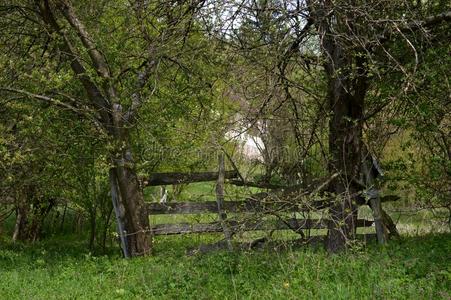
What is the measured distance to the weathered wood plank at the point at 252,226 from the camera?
271 inches

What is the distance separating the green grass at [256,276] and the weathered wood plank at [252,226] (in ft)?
1.20

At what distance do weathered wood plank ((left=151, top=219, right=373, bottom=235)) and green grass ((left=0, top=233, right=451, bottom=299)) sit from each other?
14.4 inches

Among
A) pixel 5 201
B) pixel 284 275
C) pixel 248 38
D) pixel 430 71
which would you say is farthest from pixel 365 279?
pixel 5 201

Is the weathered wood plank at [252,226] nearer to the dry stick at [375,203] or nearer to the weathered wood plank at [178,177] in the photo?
the dry stick at [375,203]

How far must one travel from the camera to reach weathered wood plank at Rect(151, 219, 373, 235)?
6.88 meters

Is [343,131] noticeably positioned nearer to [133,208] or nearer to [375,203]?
[375,203]

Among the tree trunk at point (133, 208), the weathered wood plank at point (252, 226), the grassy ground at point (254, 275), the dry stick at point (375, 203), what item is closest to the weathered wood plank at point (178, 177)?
the tree trunk at point (133, 208)

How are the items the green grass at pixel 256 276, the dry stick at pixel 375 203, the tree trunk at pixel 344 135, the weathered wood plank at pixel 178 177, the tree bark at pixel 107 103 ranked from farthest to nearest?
the weathered wood plank at pixel 178 177 → the tree bark at pixel 107 103 → the dry stick at pixel 375 203 → the tree trunk at pixel 344 135 → the green grass at pixel 256 276

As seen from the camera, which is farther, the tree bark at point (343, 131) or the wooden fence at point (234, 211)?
the tree bark at point (343, 131)

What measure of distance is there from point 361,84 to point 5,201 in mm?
8769

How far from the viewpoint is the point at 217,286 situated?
6453 millimetres

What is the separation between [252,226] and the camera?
6.93 m

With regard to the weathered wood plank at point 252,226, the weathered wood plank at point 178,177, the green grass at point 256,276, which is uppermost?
the weathered wood plank at point 178,177

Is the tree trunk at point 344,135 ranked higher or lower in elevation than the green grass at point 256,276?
higher
